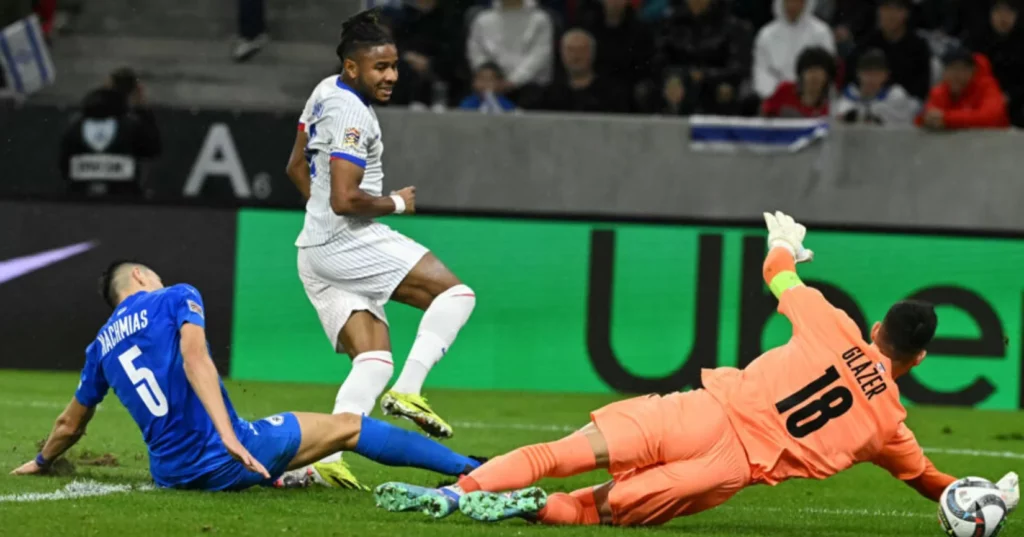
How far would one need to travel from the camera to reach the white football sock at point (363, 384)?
25.3 feet

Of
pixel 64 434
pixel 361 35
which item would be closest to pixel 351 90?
pixel 361 35

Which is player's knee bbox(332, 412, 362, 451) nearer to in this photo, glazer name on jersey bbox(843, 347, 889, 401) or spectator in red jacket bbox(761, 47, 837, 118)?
glazer name on jersey bbox(843, 347, 889, 401)

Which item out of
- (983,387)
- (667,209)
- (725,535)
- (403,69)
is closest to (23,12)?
(403,69)

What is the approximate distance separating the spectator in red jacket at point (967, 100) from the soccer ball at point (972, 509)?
24.8ft

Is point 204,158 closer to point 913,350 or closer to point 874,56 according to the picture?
point 874,56

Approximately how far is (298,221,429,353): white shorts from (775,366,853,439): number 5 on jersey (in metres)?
2.27

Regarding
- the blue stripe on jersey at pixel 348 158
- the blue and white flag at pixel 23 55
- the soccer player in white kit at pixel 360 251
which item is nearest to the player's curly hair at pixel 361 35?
the soccer player in white kit at pixel 360 251

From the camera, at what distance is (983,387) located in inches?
489

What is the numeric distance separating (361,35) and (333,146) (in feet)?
1.80

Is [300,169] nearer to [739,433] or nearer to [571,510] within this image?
[571,510]

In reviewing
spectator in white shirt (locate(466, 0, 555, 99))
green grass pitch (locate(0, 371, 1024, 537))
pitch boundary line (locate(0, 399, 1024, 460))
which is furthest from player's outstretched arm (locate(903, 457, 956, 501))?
spectator in white shirt (locate(466, 0, 555, 99))

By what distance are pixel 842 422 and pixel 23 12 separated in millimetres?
11974

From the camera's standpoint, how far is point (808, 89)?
13898mm

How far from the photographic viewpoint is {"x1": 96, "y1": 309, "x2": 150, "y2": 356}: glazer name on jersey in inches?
265
